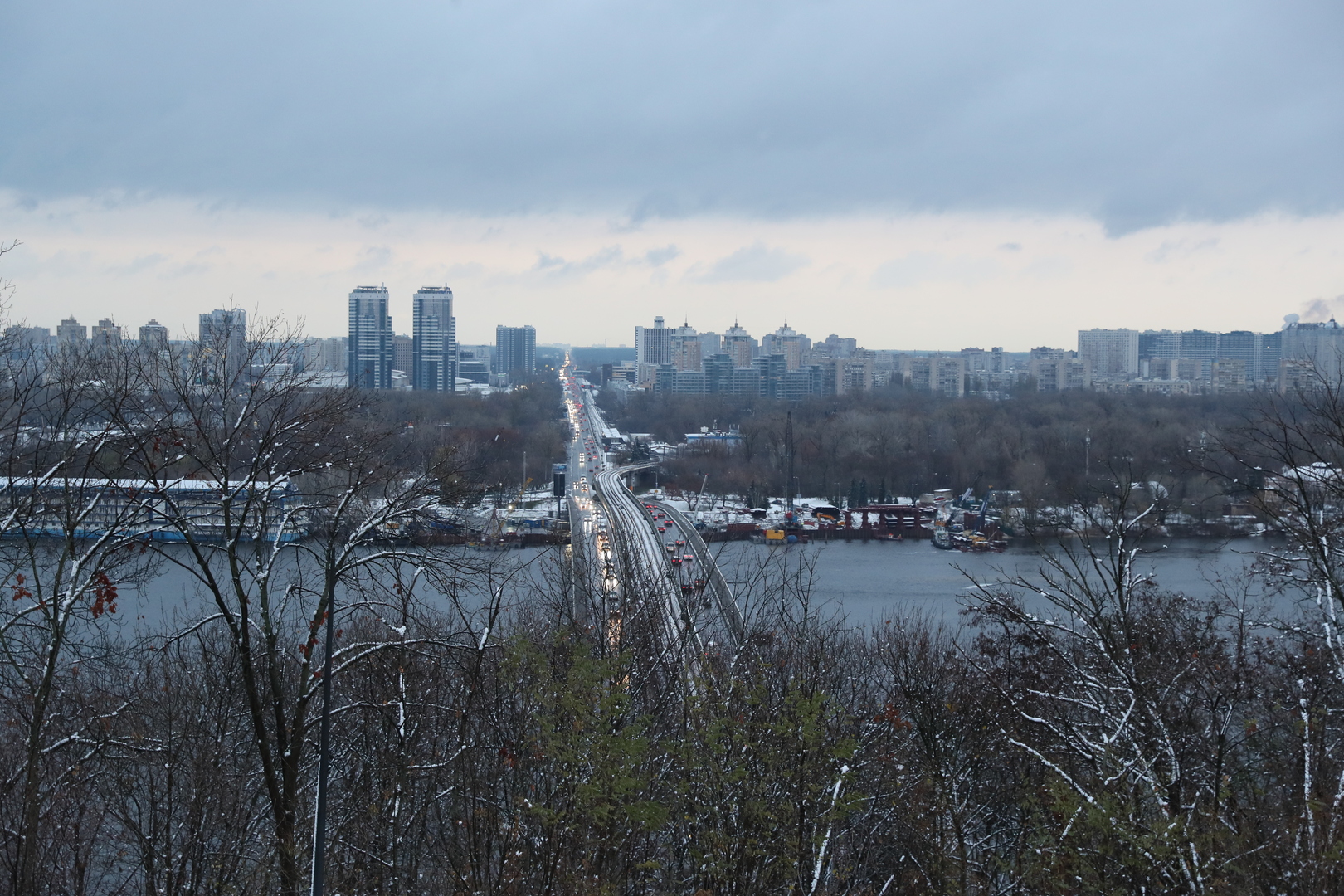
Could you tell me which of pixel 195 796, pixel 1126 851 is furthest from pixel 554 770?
pixel 1126 851

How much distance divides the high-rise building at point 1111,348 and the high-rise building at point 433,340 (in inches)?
1359

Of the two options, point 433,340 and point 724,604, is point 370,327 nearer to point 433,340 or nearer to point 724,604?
point 433,340

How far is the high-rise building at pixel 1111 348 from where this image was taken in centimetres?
5753

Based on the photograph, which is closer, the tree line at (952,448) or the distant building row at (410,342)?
the tree line at (952,448)

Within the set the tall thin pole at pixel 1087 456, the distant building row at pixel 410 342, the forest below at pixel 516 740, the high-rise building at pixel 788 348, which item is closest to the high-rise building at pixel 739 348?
the high-rise building at pixel 788 348

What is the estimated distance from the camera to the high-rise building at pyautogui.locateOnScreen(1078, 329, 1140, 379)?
57531 millimetres

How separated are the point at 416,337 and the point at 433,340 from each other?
77 cm

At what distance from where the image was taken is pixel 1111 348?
5912 cm

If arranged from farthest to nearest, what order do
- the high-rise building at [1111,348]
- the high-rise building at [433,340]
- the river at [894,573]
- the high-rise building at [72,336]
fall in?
the high-rise building at [1111,348], the high-rise building at [433,340], the river at [894,573], the high-rise building at [72,336]

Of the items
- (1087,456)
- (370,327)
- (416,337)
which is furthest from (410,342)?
(1087,456)

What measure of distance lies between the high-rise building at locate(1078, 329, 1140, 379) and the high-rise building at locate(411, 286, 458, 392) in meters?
34.5

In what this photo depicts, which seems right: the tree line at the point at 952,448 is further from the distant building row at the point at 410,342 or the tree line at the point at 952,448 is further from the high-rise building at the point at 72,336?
the distant building row at the point at 410,342

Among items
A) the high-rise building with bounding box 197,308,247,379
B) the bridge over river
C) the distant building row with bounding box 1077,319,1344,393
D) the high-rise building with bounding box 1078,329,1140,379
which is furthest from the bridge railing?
the high-rise building with bounding box 1078,329,1140,379

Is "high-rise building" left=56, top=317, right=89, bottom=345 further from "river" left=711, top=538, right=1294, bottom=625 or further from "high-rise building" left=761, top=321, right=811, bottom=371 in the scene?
"high-rise building" left=761, top=321, right=811, bottom=371
